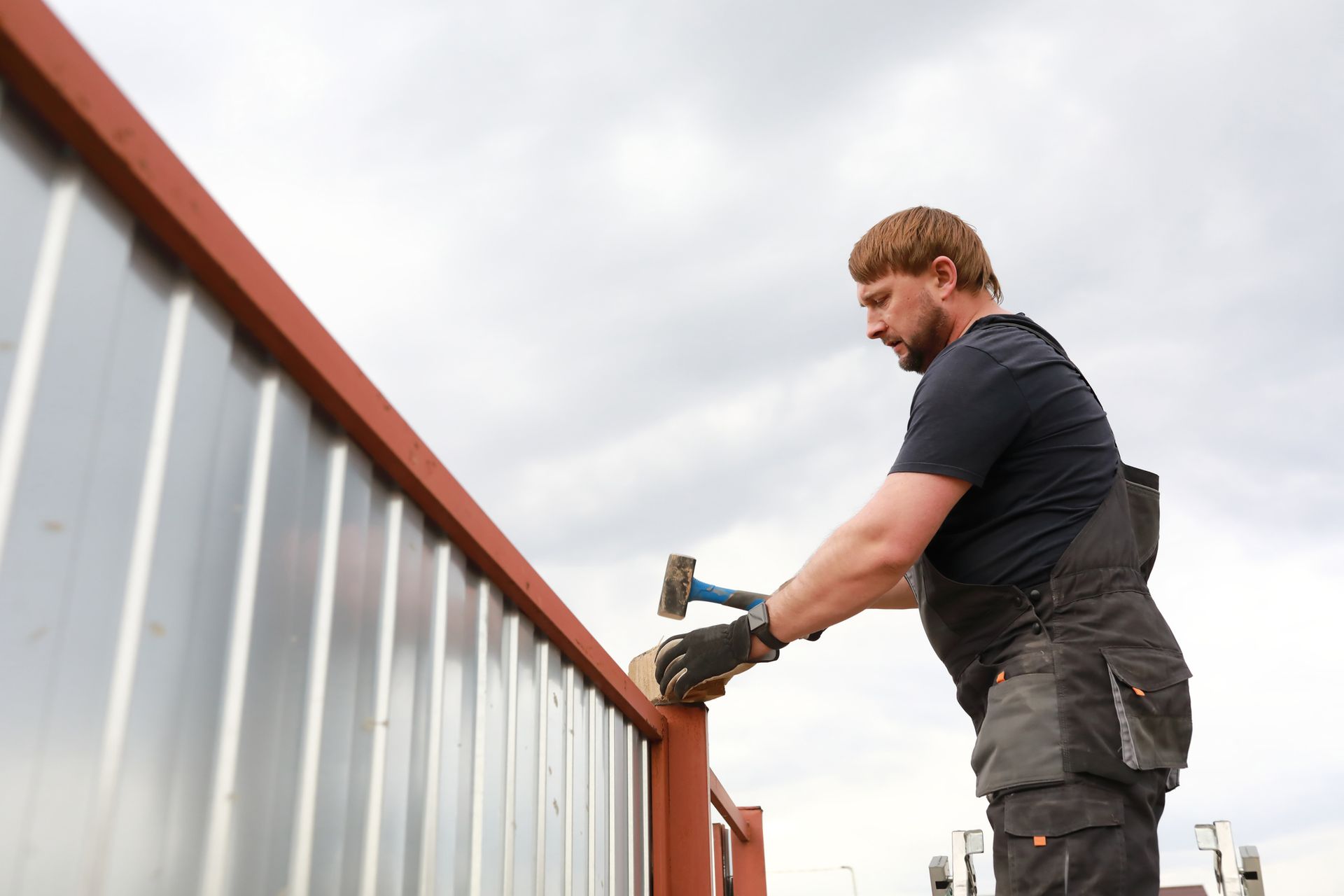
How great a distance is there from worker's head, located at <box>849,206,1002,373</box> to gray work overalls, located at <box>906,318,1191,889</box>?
61cm

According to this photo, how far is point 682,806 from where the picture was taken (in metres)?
2.97

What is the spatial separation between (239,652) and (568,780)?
1.19 metres

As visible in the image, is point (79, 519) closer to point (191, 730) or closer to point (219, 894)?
point (191, 730)

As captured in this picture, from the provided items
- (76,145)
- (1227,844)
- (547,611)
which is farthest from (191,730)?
(1227,844)

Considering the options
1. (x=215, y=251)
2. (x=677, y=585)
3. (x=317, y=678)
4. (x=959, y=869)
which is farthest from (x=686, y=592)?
(x=959, y=869)

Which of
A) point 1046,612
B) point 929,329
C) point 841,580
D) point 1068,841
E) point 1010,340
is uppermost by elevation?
point 929,329

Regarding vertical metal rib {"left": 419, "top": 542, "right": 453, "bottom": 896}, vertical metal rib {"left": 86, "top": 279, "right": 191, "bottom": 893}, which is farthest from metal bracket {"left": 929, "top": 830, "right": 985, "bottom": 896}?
vertical metal rib {"left": 86, "top": 279, "right": 191, "bottom": 893}

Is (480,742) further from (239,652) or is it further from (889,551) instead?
(889,551)

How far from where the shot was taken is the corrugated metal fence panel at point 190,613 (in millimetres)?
1062

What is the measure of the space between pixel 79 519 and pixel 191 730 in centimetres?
30

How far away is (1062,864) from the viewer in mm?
1886

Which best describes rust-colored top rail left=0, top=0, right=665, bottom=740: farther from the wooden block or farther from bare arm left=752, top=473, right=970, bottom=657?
the wooden block

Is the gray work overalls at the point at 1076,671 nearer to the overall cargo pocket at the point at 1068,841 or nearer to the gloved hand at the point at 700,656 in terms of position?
the overall cargo pocket at the point at 1068,841

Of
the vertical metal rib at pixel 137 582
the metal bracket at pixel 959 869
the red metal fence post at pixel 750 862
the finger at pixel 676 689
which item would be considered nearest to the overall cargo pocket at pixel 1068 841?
the finger at pixel 676 689
